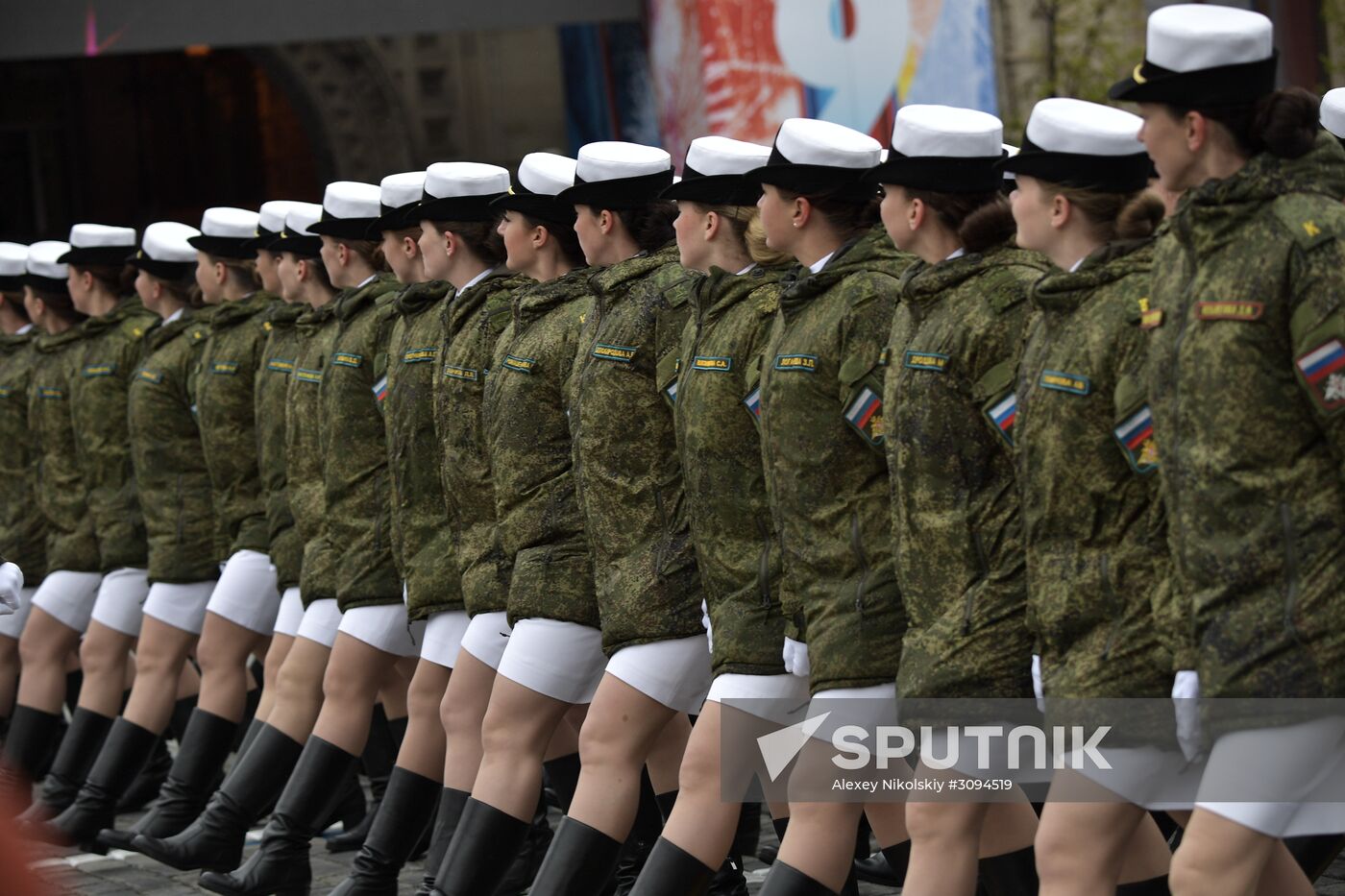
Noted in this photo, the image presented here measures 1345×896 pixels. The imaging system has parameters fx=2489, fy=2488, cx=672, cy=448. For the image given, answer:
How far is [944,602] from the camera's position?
16.0ft

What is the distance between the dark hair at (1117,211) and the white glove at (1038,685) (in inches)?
32.4

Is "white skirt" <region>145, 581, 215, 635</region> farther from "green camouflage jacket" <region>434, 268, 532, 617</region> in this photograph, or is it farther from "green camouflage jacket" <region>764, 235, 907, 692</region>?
"green camouflage jacket" <region>764, 235, 907, 692</region>

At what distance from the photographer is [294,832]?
7332mm

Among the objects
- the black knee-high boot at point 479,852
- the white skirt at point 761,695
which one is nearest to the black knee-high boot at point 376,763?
the black knee-high boot at point 479,852

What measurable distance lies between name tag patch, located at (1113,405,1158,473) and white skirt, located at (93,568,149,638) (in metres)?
5.63

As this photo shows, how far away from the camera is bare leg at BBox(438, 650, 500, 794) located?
A: 673cm

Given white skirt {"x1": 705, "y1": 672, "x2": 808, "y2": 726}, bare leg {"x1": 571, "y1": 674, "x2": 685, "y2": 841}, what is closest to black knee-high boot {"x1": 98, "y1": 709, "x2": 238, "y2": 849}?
bare leg {"x1": 571, "y1": 674, "x2": 685, "y2": 841}

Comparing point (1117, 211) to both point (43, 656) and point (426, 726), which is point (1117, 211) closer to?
point (426, 726)

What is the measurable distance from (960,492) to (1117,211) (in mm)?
623

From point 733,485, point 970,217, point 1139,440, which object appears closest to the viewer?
point 1139,440

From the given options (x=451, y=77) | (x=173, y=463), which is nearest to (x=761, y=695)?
(x=173, y=463)

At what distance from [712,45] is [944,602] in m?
9.76

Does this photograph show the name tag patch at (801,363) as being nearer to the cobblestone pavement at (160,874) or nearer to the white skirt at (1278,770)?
the white skirt at (1278,770)

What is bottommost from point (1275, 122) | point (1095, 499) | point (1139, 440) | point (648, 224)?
point (1095, 499)
